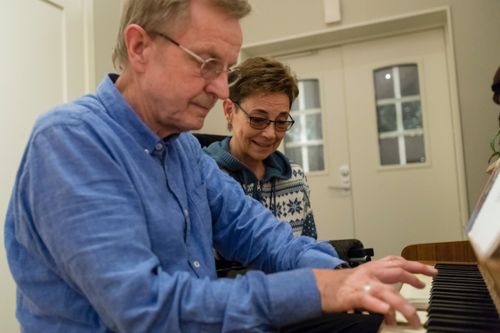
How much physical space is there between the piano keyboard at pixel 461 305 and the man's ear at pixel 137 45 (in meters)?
0.68

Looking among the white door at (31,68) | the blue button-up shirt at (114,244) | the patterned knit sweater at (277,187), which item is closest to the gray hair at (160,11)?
the blue button-up shirt at (114,244)

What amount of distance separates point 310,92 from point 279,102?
6.93 feet

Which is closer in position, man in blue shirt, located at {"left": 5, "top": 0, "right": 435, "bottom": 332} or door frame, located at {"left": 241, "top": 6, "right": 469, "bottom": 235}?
man in blue shirt, located at {"left": 5, "top": 0, "right": 435, "bottom": 332}

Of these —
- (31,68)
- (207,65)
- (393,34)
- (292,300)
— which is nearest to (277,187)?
(207,65)

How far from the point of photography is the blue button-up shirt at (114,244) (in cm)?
62

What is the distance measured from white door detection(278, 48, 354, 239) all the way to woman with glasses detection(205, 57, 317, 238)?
6.06 ft

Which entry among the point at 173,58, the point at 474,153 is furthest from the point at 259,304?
the point at 474,153

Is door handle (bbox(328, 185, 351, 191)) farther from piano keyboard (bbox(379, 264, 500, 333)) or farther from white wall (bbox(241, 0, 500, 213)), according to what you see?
piano keyboard (bbox(379, 264, 500, 333))

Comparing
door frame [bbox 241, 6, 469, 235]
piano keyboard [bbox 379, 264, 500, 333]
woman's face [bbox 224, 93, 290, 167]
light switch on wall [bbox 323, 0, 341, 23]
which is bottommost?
piano keyboard [bbox 379, 264, 500, 333]

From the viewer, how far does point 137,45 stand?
86 cm

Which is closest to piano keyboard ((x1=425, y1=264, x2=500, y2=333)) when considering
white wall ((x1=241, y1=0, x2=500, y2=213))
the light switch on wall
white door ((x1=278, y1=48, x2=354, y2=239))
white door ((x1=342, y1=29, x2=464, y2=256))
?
white wall ((x1=241, y1=0, x2=500, y2=213))

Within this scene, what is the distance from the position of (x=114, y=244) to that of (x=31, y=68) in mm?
1918

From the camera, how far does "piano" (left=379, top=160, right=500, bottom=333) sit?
620mm

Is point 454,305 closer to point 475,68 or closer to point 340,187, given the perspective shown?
point 475,68
